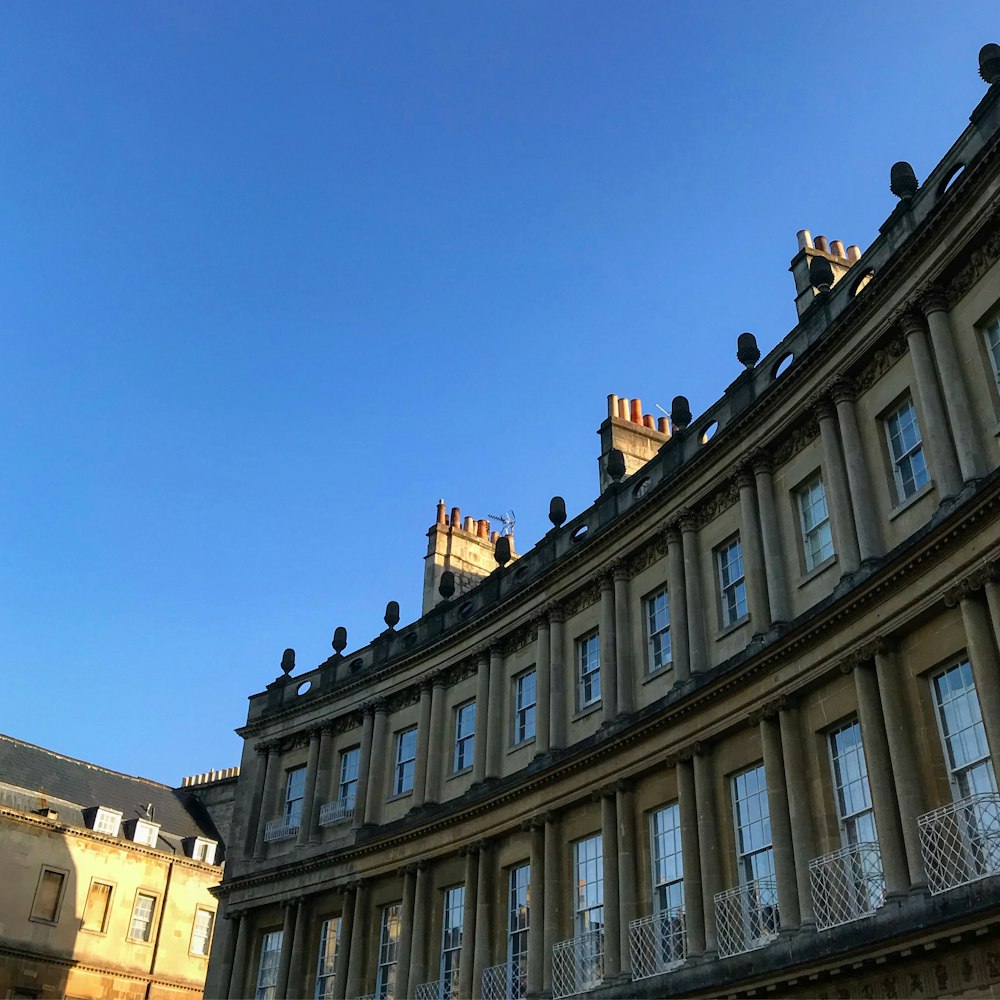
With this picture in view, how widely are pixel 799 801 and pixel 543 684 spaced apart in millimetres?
7824

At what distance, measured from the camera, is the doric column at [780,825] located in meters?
15.5

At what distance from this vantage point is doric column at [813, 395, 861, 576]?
16391 millimetres

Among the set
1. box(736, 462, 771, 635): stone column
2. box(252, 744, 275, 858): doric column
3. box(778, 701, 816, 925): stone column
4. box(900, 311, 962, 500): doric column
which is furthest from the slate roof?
box(900, 311, 962, 500): doric column

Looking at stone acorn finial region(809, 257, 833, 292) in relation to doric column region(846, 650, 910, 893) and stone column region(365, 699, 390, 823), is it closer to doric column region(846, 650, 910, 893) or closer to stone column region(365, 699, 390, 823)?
doric column region(846, 650, 910, 893)

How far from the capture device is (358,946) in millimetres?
24734

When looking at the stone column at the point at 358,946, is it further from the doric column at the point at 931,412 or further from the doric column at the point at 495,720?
the doric column at the point at 931,412

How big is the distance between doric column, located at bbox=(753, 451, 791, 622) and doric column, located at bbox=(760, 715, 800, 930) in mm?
1811

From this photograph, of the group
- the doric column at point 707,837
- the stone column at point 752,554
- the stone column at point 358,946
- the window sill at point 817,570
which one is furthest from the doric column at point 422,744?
the window sill at point 817,570

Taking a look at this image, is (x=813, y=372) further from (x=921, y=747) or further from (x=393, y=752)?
(x=393, y=752)

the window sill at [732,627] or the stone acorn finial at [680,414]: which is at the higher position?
the stone acorn finial at [680,414]

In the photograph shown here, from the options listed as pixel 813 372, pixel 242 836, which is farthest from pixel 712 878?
pixel 242 836

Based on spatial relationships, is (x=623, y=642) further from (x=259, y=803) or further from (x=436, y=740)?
(x=259, y=803)

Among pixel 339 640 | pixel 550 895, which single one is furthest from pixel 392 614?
pixel 550 895

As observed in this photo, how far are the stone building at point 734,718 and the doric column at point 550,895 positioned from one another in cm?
5
